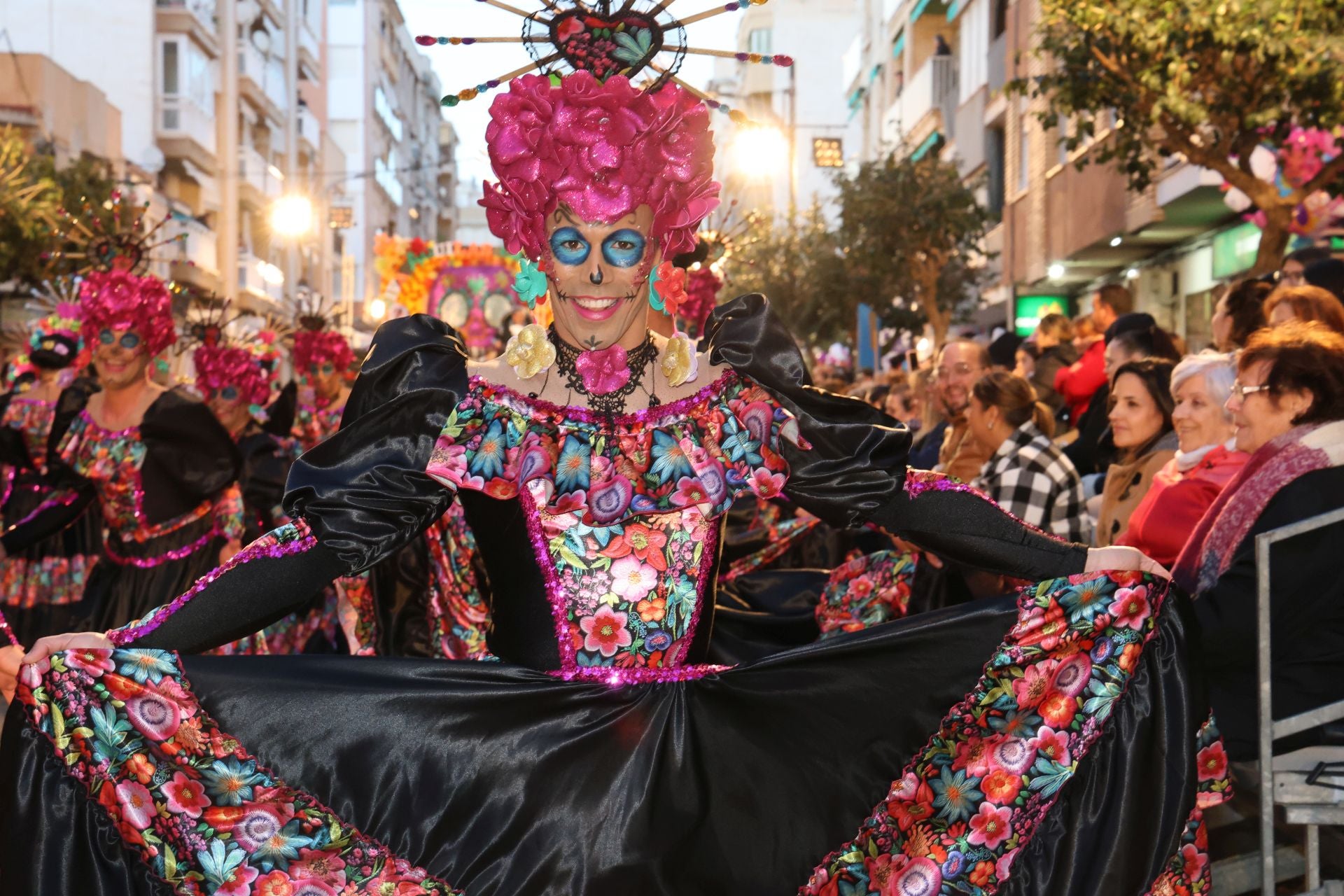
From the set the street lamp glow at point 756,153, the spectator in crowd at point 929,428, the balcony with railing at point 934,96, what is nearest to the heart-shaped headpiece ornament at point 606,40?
the spectator in crowd at point 929,428

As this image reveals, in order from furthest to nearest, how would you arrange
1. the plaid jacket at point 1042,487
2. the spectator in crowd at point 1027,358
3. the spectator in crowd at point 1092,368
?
the spectator in crowd at point 1027,358 → the spectator in crowd at point 1092,368 → the plaid jacket at point 1042,487

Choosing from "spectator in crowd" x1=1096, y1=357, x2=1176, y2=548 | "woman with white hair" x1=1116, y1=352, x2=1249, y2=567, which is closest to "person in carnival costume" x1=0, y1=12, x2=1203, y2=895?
"woman with white hair" x1=1116, y1=352, x2=1249, y2=567

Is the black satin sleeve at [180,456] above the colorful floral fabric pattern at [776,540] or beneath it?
above

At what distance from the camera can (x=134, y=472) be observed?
263 inches

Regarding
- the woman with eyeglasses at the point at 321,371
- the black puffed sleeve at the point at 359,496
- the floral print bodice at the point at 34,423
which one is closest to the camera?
the black puffed sleeve at the point at 359,496

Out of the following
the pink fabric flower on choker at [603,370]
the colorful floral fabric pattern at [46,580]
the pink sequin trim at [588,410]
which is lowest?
the colorful floral fabric pattern at [46,580]

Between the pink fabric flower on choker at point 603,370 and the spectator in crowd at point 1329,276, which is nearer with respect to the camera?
the pink fabric flower on choker at point 603,370

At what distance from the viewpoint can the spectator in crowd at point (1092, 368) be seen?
881cm

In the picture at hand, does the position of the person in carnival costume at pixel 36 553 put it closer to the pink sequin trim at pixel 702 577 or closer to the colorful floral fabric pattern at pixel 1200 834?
the pink sequin trim at pixel 702 577

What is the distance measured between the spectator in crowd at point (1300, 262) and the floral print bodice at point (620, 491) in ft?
14.3

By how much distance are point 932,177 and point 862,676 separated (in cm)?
2178

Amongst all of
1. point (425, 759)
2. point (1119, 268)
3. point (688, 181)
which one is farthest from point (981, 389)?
point (1119, 268)

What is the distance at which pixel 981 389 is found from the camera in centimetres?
677

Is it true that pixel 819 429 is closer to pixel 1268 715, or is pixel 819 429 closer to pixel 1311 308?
pixel 1268 715
